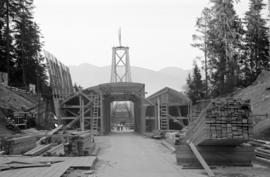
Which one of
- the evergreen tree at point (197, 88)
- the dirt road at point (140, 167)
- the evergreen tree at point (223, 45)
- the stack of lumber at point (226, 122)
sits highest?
the evergreen tree at point (223, 45)

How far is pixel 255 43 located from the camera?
4375cm

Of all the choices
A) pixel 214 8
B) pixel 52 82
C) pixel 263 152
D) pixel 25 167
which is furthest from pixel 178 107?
pixel 25 167

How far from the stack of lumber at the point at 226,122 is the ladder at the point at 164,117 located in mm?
17871

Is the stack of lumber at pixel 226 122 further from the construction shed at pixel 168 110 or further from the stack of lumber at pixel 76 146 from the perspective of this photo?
the construction shed at pixel 168 110

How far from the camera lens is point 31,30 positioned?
1681 inches

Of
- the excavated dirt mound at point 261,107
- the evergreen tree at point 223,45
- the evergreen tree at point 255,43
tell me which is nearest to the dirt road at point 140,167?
the excavated dirt mound at point 261,107

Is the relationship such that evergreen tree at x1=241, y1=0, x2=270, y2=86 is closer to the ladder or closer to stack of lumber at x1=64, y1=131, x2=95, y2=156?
the ladder

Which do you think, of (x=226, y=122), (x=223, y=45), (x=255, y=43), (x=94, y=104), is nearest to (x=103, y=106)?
(x=94, y=104)

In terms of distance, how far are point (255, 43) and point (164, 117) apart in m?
20.7

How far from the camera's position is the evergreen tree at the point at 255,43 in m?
43.1

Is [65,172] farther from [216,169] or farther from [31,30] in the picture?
[31,30]

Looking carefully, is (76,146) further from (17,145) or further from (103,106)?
(103,106)

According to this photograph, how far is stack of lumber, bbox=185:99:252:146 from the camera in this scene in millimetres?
10633

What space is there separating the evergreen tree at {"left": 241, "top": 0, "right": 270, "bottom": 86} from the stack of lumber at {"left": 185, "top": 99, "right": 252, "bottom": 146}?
32.2m
